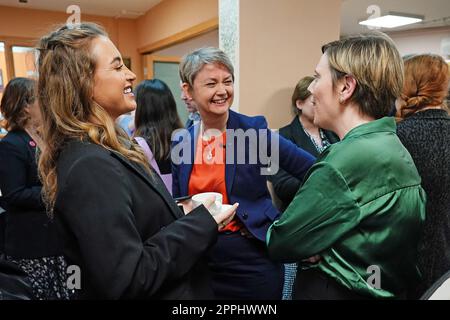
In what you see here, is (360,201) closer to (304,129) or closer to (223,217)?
(223,217)

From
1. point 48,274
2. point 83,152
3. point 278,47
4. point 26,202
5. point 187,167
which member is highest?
point 278,47

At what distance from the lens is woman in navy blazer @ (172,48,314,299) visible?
1.30 meters

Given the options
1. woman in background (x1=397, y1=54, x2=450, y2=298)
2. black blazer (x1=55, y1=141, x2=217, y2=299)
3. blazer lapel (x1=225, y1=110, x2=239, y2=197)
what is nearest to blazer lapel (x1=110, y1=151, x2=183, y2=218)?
black blazer (x1=55, y1=141, x2=217, y2=299)

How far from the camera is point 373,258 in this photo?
2.77ft

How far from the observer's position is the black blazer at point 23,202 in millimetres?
1680

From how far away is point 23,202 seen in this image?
5.49 ft

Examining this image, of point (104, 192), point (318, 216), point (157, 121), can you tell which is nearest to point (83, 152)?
point (104, 192)

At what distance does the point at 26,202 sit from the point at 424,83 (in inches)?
72.3

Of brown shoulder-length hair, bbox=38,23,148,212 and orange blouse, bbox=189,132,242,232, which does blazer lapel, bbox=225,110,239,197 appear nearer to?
orange blouse, bbox=189,132,242,232

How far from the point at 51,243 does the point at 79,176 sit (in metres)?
1.28

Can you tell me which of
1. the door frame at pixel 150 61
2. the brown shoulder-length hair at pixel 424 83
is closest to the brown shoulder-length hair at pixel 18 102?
the brown shoulder-length hair at pixel 424 83

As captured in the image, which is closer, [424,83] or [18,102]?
[424,83]

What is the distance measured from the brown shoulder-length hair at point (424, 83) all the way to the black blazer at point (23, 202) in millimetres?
1691
